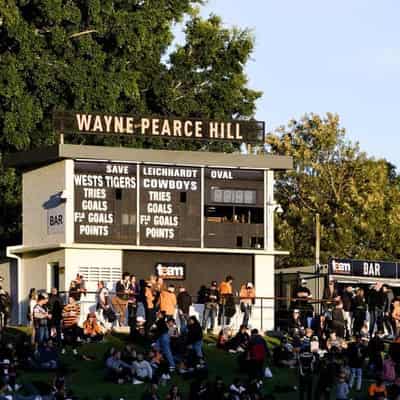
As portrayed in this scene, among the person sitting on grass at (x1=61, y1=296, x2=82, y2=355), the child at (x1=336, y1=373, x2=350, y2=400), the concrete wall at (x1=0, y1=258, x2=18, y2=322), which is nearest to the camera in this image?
the child at (x1=336, y1=373, x2=350, y2=400)

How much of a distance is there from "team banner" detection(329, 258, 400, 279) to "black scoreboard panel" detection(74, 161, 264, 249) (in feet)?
19.1

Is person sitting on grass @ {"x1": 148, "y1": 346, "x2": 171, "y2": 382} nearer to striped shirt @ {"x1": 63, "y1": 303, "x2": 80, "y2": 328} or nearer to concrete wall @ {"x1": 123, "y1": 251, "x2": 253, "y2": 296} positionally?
striped shirt @ {"x1": 63, "y1": 303, "x2": 80, "y2": 328}

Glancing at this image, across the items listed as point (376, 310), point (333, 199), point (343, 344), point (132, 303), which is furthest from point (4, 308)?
point (333, 199)

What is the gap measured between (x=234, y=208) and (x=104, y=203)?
164 inches

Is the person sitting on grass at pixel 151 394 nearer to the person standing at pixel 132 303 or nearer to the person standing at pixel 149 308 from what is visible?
the person standing at pixel 149 308

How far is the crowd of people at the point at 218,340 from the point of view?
125 ft

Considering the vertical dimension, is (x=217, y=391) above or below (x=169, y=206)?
below

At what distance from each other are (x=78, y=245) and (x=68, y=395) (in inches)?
431

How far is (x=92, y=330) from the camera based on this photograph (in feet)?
140

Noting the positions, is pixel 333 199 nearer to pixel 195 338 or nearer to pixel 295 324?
pixel 295 324

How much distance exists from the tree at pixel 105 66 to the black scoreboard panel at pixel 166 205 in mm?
11688

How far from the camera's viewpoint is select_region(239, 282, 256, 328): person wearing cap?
4562 cm

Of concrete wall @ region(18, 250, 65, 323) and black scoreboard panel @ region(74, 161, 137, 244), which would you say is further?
concrete wall @ region(18, 250, 65, 323)

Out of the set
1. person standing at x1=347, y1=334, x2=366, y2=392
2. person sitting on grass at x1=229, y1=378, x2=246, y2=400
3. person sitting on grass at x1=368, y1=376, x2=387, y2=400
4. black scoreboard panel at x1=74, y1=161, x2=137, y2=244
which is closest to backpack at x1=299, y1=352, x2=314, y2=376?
person sitting on grass at x1=368, y1=376, x2=387, y2=400
